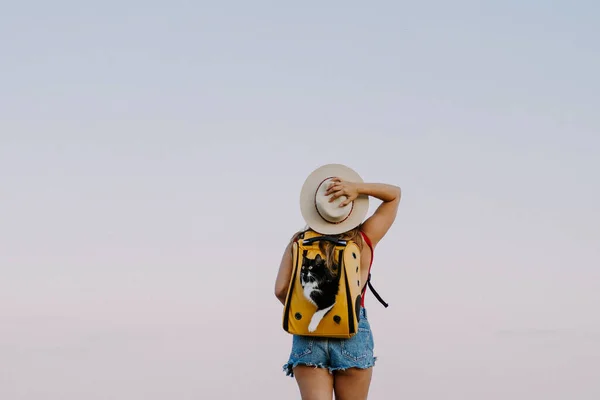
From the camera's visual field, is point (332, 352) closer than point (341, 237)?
Yes

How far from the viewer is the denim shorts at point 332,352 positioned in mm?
7794

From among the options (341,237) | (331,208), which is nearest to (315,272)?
(341,237)

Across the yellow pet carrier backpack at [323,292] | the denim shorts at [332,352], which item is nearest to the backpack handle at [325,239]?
the yellow pet carrier backpack at [323,292]

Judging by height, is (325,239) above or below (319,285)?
above

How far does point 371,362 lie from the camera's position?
7953 mm

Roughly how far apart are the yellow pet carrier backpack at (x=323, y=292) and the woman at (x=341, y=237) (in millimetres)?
121

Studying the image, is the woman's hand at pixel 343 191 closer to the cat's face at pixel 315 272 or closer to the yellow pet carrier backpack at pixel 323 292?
the yellow pet carrier backpack at pixel 323 292

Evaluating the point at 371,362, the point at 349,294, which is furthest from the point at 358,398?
the point at 349,294

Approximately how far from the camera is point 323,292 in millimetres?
7781

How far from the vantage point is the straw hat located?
26.6ft

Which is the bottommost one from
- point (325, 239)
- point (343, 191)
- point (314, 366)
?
point (314, 366)

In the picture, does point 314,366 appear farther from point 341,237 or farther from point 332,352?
point 341,237

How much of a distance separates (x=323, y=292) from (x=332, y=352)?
445 mm

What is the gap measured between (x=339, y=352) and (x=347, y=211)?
42.5 inches
